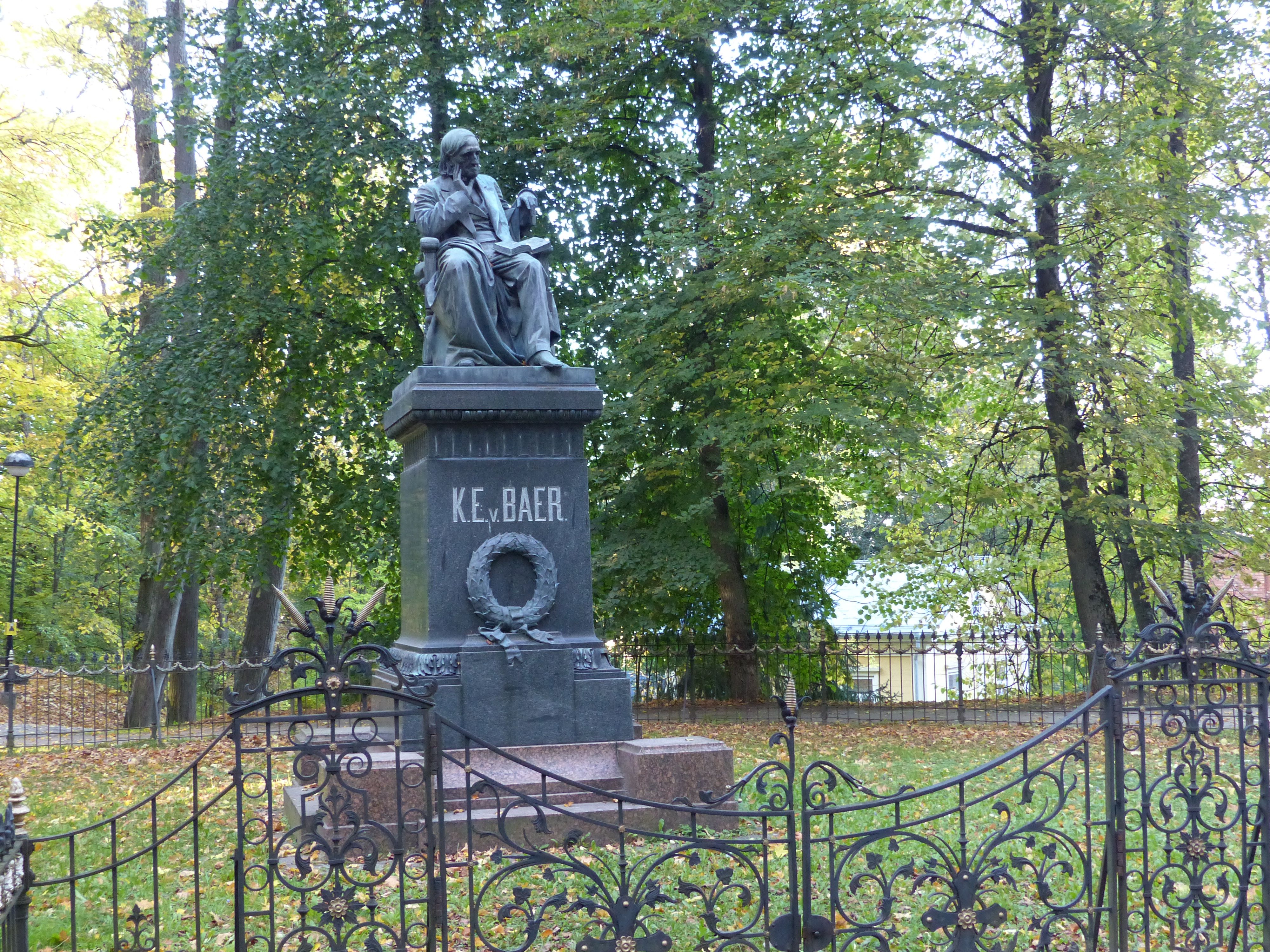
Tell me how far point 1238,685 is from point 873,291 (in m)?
8.56

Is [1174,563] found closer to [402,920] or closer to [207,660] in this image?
[402,920]

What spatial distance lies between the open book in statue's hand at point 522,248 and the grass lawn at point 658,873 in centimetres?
400

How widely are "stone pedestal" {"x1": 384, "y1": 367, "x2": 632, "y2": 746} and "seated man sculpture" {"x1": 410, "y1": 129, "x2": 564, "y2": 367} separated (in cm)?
33

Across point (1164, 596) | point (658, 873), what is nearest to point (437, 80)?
point (658, 873)

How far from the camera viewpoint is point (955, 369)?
47.4 feet

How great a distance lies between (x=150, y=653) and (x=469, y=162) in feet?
38.2

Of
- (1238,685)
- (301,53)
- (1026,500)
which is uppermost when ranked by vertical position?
(301,53)

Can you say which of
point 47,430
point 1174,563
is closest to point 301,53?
point 47,430

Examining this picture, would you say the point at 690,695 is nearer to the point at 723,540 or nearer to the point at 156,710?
the point at 723,540

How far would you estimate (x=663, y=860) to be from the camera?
4316 mm

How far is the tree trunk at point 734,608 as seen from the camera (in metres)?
16.5

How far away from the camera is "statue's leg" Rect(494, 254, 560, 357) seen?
8156mm

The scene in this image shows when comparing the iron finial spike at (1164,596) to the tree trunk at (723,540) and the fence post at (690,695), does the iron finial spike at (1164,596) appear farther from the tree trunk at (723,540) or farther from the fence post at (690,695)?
the tree trunk at (723,540)

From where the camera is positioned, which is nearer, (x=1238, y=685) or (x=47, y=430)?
(x=1238, y=685)
